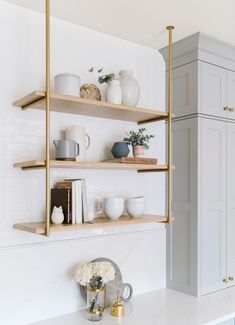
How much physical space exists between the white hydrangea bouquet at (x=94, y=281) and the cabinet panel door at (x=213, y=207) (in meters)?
0.76

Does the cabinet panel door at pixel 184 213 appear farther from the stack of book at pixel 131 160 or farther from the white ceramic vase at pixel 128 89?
the white ceramic vase at pixel 128 89

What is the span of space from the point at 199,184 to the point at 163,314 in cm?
84

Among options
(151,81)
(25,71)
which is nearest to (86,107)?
(25,71)

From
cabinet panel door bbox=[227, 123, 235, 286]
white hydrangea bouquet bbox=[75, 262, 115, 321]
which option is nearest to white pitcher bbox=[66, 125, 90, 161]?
white hydrangea bouquet bbox=[75, 262, 115, 321]

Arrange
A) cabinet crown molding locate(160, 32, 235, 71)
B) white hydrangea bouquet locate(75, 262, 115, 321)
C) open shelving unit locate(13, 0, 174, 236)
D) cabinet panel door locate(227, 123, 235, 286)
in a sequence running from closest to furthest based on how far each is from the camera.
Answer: open shelving unit locate(13, 0, 174, 236)
white hydrangea bouquet locate(75, 262, 115, 321)
cabinet crown molding locate(160, 32, 235, 71)
cabinet panel door locate(227, 123, 235, 286)

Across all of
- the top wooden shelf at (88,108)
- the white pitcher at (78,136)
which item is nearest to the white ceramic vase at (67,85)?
the top wooden shelf at (88,108)

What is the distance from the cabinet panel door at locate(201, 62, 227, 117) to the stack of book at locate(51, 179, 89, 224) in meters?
1.05

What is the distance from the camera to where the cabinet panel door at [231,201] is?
2559mm

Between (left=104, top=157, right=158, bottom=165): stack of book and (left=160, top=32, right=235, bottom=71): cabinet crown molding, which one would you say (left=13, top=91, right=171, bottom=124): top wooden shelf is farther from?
(left=160, top=32, right=235, bottom=71): cabinet crown molding

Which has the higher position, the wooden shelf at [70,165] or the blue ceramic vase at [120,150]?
the blue ceramic vase at [120,150]

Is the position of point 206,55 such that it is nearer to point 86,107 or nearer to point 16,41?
point 86,107

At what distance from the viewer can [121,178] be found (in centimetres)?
234

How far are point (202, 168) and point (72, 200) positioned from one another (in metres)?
0.97

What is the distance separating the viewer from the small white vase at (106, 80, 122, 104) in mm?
2012
